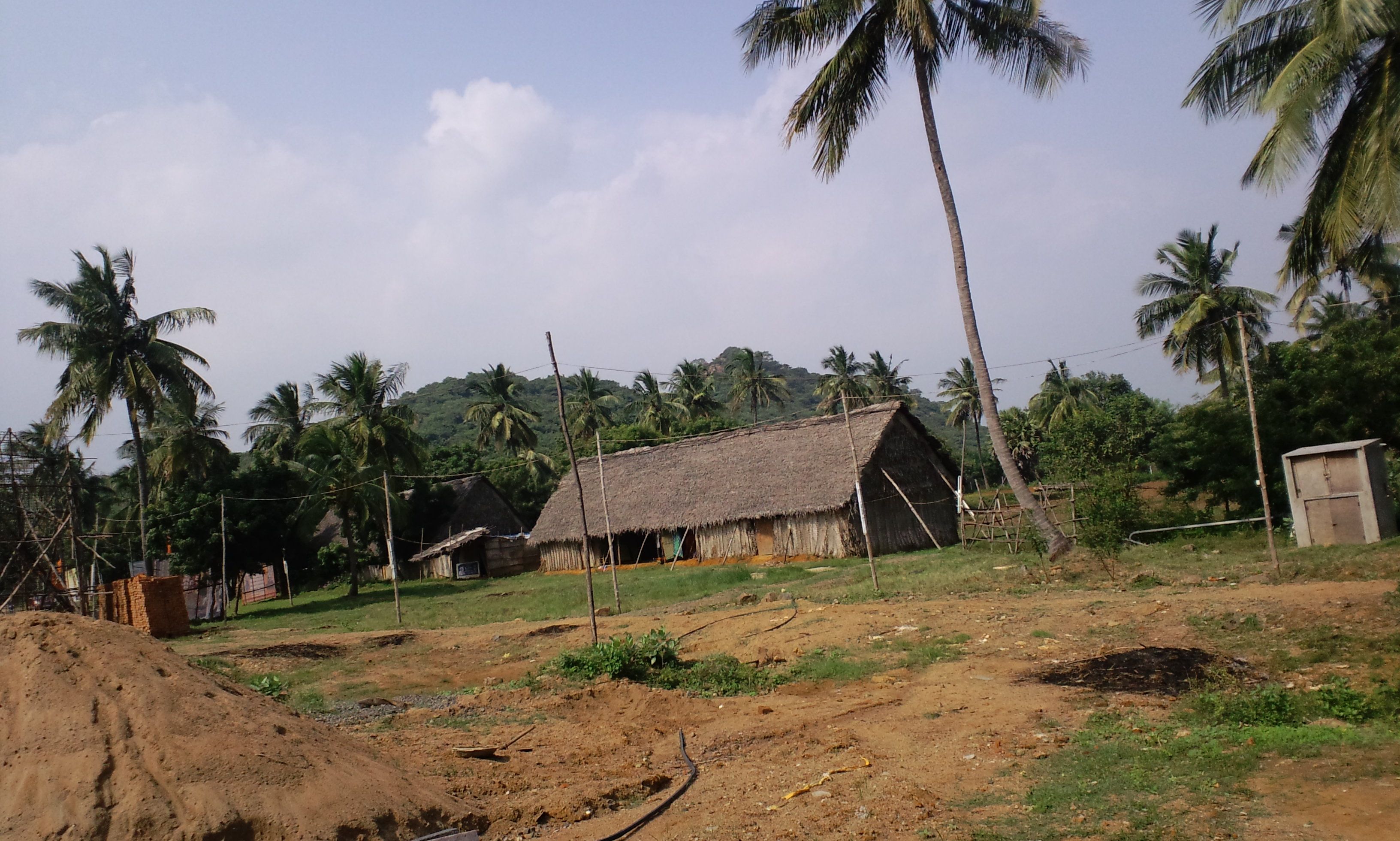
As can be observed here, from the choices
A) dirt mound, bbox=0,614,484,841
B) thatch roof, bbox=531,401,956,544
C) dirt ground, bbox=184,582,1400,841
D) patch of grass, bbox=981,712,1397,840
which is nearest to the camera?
dirt mound, bbox=0,614,484,841

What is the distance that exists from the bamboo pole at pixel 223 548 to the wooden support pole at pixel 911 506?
69.0 ft

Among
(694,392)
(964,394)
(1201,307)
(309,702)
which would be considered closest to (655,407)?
(694,392)

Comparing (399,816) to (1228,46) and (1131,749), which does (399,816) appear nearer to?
(1131,749)

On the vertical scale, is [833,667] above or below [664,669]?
below

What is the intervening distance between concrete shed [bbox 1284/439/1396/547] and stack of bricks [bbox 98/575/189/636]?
2499 centimetres

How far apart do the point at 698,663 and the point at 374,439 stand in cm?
2666

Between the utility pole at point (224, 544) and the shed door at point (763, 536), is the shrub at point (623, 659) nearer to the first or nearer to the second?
the shed door at point (763, 536)

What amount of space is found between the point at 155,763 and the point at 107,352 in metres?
27.9

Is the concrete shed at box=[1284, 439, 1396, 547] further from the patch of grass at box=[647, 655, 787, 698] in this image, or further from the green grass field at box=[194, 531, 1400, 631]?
the patch of grass at box=[647, 655, 787, 698]

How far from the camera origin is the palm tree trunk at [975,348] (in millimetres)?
16438

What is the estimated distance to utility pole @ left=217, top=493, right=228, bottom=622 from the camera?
27.9m

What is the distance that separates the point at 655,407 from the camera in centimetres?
5303

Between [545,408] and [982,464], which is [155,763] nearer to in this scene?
[982,464]

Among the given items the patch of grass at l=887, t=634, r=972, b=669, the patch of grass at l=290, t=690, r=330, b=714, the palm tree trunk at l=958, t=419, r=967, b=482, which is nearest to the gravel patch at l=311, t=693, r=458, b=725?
the patch of grass at l=290, t=690, r=330, b=714
